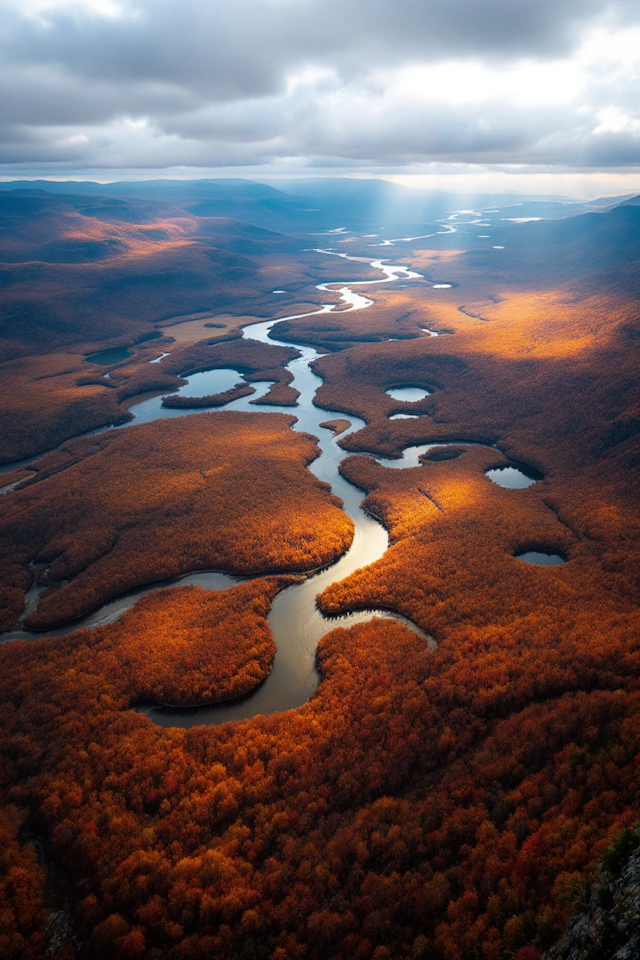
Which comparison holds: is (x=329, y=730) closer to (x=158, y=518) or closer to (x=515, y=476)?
(x=158, y=518)

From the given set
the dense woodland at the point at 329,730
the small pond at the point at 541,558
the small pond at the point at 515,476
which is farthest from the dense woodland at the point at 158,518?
the small pond at the point at 515,476

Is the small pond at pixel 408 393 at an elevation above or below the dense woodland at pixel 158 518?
above

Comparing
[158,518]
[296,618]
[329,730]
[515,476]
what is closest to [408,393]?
[515,476]

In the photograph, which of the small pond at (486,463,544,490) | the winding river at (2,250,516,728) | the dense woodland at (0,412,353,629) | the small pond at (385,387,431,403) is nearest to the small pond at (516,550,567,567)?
the winding river at (2,250,516,728)

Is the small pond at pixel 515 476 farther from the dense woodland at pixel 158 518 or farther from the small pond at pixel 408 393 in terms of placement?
the small pond at pixel 408 393

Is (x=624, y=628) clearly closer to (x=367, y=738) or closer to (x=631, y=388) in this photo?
(x=367, y=738)

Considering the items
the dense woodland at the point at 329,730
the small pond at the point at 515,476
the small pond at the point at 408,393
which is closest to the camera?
the dense woodland at the point at 329,730

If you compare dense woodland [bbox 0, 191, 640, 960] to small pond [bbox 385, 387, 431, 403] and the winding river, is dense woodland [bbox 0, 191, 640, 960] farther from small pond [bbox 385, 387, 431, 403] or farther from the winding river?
small pond [bbox 385, 387, 431, 403]

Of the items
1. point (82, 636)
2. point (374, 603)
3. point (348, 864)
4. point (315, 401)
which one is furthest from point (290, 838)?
point (315, 401)

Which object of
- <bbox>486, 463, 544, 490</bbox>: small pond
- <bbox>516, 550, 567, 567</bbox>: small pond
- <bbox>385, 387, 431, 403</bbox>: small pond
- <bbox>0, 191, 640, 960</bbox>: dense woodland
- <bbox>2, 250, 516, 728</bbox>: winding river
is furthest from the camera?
<bbox>385, 387, 431, 403</bbox>: small pond
